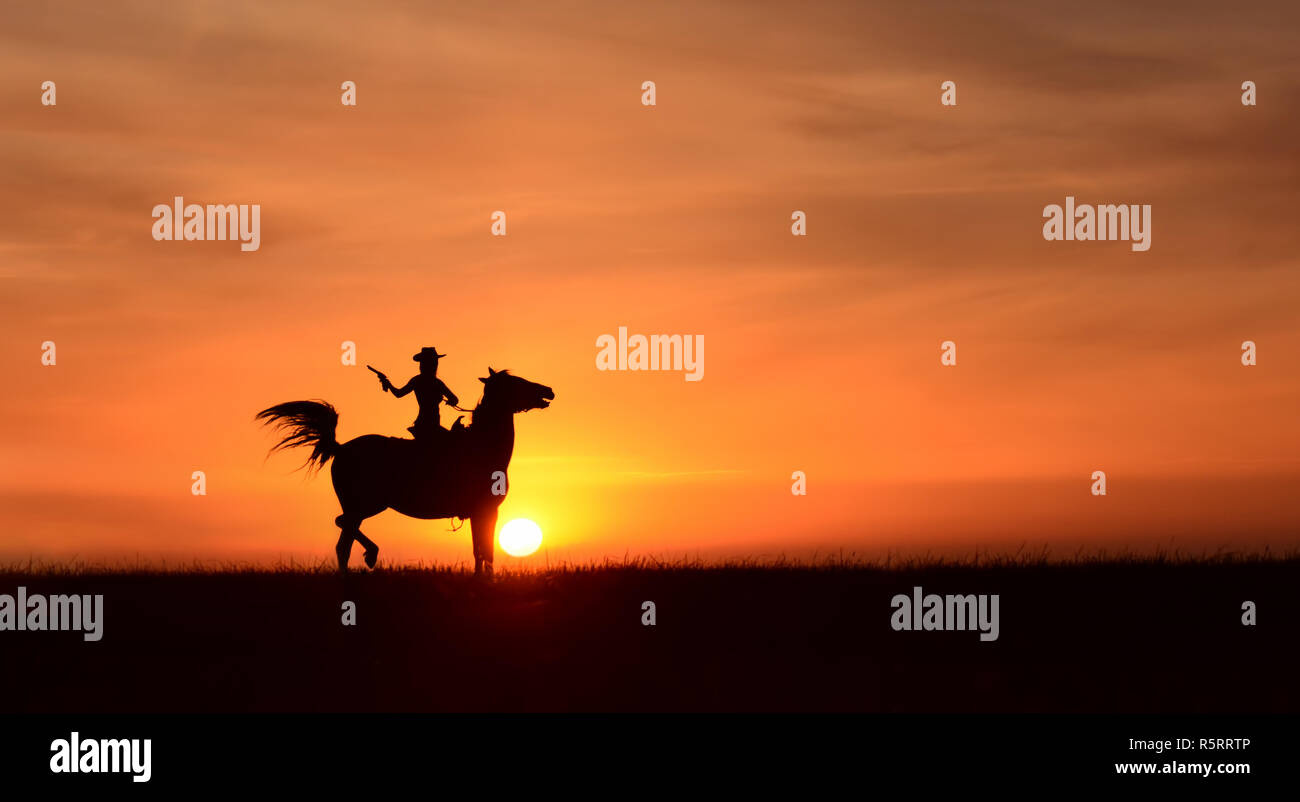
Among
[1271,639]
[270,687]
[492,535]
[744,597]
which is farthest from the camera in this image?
[492,535]

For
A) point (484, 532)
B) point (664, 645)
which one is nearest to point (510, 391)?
point (484, 532)

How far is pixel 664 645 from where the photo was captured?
40.2 ft

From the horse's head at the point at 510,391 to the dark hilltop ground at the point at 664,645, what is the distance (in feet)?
8.01

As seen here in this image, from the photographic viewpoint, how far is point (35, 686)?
36.4 ft

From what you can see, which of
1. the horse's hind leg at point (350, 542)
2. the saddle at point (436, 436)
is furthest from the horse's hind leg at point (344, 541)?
the saddle at point (436, 436)

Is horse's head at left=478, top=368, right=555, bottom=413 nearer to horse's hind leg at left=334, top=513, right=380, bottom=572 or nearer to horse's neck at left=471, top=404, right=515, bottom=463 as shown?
horse's neck at left=471, top=404, right=515, bottom=463

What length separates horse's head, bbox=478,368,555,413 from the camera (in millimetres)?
17266

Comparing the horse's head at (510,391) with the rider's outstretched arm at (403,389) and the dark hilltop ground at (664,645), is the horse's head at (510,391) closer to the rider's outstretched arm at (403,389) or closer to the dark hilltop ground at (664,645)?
the rider's outstretched arm at (403,389)

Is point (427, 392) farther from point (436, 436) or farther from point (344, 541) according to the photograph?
point (344, 541)

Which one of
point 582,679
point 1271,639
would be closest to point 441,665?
point 582,679

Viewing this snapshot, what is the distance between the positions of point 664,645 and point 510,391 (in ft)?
19.5

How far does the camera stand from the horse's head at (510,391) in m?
17.3

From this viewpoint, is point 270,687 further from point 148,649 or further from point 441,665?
point 148,649
